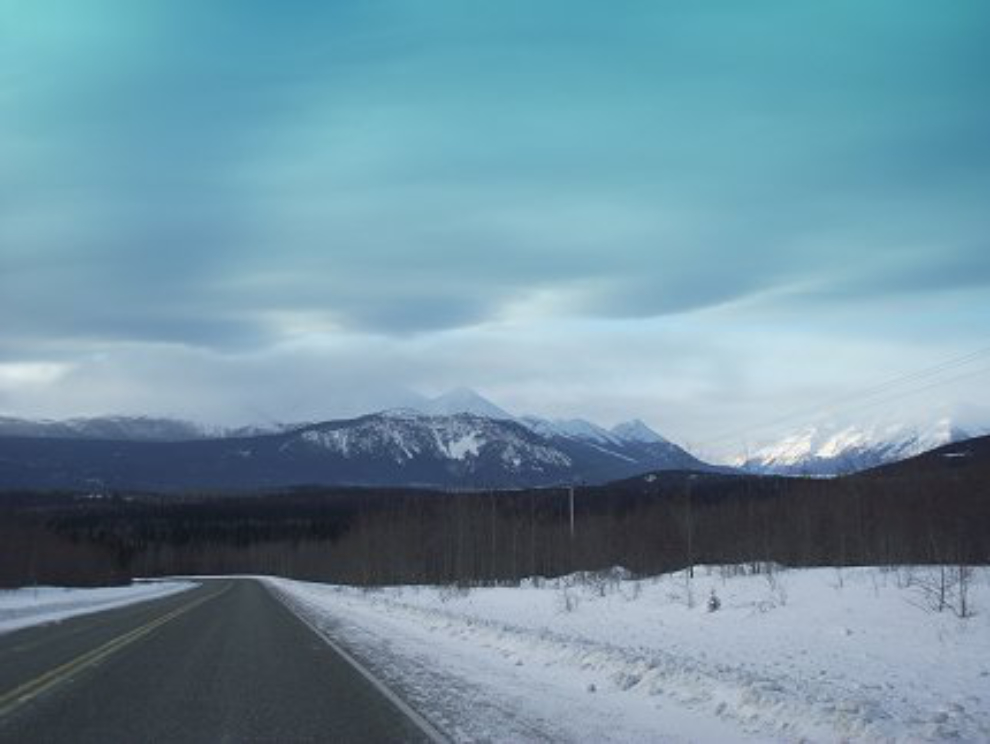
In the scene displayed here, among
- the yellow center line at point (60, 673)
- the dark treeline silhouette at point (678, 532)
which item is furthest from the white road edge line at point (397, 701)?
the dark treeline silhouette at point (678, 532)

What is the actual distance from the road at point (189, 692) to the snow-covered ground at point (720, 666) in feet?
2.82

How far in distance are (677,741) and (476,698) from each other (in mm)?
4007

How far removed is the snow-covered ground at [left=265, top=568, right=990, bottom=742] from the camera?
11.3m

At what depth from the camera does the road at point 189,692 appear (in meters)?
11.4

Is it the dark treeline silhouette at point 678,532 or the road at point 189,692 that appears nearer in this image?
the road at point 189,692

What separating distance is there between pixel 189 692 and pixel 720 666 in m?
7.50

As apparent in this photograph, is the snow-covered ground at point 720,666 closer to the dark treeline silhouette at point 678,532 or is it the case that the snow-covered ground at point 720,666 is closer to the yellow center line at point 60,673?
the yellow center line at point 60,673

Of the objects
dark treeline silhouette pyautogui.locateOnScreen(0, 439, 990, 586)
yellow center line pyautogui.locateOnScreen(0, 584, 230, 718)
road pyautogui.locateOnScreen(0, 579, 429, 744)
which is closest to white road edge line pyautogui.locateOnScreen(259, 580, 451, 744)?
road pyautogui.locateOnScreen(0, 579, 429, 744)

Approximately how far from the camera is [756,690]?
40.8ft

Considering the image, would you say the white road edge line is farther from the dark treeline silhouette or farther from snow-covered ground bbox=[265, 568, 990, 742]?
the dark treeline silhouette

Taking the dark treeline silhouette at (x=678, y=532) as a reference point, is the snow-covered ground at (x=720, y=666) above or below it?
below

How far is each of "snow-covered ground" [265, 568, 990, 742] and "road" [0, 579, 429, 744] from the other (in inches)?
33.8

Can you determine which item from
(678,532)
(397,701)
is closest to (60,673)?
(397,701)

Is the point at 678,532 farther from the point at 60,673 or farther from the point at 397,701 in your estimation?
the point at 397,701
